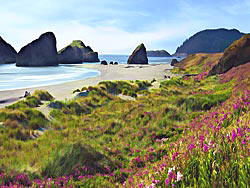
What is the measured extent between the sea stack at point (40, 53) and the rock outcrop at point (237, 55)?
125506 mm

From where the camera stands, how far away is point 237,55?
26516 mm

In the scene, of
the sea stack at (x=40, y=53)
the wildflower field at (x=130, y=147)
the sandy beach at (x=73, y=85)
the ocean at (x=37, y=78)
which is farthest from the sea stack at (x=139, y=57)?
the wildflower field at (x=130, y=147)

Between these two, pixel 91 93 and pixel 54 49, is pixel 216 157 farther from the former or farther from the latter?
pixel 54 49

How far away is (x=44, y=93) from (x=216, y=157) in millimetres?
16887

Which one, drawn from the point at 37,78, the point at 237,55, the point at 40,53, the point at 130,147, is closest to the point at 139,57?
the point at 40,53

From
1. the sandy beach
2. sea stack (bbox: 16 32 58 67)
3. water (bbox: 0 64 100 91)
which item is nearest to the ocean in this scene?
water (bbox: 0 64 100 91)

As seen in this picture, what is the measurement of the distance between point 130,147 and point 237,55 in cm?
2570

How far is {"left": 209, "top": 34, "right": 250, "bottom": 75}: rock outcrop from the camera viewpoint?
84.7 ft

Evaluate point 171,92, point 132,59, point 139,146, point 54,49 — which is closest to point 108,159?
point 139,146

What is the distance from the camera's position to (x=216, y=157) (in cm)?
310

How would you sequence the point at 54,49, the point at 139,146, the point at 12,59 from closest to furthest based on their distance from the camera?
the point at 139,146 → the point at 54,49 → the point at 12,59

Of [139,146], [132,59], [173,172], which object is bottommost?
[139,146]

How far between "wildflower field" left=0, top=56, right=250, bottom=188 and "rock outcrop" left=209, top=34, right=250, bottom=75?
1850 cm

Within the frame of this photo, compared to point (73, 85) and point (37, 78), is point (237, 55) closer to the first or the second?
point (73, 85)
